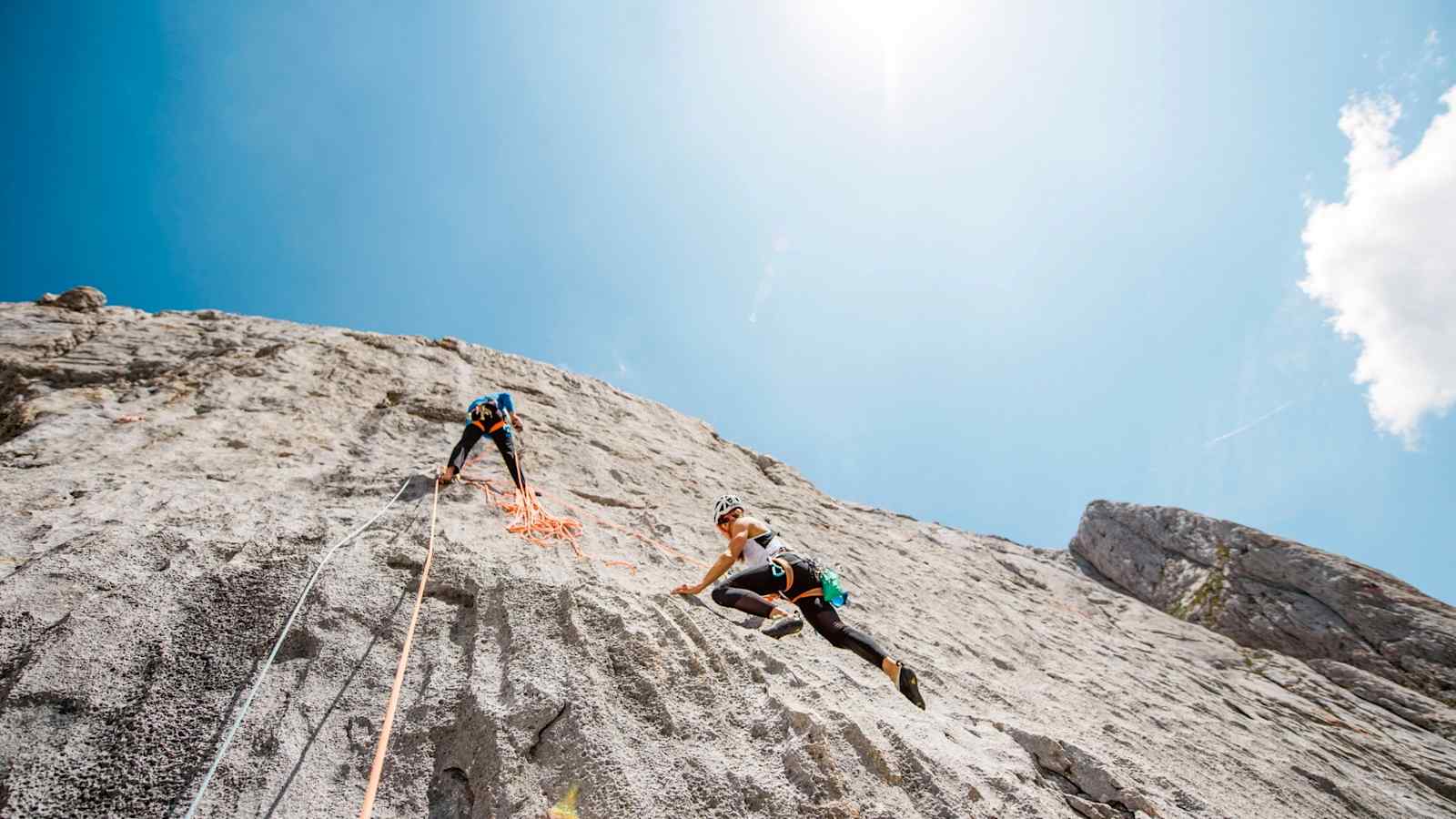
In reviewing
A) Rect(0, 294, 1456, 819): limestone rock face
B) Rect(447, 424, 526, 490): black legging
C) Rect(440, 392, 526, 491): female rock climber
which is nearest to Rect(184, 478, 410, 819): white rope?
Rect(0, 294, 1456, 819): limestone rock face

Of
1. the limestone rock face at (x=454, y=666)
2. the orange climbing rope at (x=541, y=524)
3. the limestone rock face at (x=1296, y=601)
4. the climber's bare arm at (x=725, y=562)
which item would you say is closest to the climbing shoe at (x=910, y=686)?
the limestone rock face at (x=454, y=666)

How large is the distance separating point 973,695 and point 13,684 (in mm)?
6011

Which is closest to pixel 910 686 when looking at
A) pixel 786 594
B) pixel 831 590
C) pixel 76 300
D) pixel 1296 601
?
pixel 831 590

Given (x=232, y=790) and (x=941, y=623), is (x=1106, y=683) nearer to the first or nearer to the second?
(x=941, y=623)

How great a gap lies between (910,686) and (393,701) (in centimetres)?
280

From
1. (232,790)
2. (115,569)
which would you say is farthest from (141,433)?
(232,790)

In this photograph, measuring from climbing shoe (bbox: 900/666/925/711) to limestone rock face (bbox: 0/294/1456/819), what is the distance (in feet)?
0.68

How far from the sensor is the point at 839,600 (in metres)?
3.75

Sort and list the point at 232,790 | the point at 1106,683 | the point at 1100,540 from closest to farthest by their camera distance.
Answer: the point at 232,790 → the point at 1106,683 → the point at 1100,540

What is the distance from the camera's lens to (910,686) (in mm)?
3443

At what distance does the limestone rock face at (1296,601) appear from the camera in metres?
10.6

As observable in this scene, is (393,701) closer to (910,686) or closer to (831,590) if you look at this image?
(831,590)

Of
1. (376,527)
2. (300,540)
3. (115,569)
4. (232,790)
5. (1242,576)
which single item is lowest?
(232,790)

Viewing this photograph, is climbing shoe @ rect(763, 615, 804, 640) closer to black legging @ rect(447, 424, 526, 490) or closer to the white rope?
the white rope
